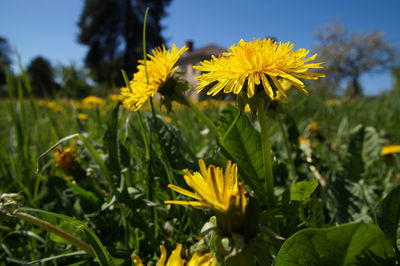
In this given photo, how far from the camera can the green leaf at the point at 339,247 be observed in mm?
336

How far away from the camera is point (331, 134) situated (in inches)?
70.5

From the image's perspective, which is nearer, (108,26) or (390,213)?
(390,213)

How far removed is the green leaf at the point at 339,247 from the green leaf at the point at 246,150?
216 mm

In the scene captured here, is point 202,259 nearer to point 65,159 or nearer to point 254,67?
point 254,67

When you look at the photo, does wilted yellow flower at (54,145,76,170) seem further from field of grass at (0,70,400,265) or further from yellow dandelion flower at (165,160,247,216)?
yellow dandelion flower at (165,160,247,216)

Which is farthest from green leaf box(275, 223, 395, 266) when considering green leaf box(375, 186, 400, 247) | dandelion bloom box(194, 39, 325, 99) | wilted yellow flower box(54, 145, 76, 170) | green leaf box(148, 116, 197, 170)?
wilted yellow flower box(54, 145, 76, 170)

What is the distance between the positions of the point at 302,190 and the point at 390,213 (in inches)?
4.6

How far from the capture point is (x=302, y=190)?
1.61ft

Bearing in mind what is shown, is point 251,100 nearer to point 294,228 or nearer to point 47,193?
point 294,228

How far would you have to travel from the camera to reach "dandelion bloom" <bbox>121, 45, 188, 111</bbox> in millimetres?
623

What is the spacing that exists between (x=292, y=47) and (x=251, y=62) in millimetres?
65

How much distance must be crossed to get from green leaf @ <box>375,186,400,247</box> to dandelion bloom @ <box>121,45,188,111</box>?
1.37 ft

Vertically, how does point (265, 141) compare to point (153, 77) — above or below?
below

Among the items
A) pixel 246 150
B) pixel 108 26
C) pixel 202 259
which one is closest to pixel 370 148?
pixel 246 150
